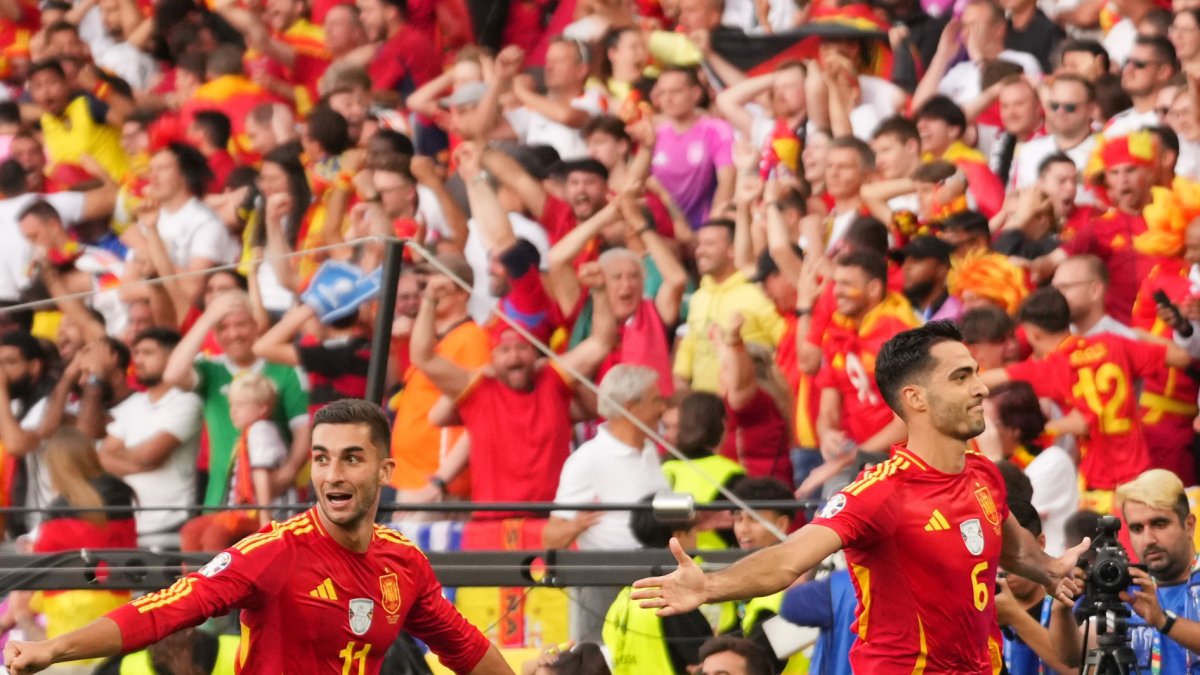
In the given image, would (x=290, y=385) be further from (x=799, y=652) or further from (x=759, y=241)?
(x=799, y=652)

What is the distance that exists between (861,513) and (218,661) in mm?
3036

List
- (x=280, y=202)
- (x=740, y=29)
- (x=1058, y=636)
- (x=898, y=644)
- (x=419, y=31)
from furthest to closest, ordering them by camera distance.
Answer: (x=419, y=31), (x=740, y=29), (x=280, y=202), (x=1058, y=636), (x=898, y=644)

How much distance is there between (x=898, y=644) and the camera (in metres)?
6.10

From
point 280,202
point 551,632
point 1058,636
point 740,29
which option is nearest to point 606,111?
point 740,29

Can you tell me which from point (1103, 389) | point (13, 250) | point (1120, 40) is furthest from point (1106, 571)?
point (13, 250)

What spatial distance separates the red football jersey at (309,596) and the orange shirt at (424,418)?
364cm

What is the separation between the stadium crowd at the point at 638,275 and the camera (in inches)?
355

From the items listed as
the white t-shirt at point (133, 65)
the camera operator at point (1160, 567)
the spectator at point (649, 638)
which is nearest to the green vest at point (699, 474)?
the spectator at point (649, 638)

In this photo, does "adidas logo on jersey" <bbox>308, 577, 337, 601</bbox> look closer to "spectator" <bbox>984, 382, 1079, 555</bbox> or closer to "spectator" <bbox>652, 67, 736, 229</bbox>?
"spectator" <bbox>984, 382, 1079, 555</bbox>

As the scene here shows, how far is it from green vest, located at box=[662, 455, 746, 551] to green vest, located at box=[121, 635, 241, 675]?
1.92 metres

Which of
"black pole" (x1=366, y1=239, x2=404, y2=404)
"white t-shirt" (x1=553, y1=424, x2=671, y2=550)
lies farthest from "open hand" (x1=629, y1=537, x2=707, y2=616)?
"white t-shirt" (x1=553, y1=424, x2=671, y2=550)

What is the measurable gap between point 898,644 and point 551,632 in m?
2.08

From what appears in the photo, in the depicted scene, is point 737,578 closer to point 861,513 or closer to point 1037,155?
point 861,513

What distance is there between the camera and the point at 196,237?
40.4ft
